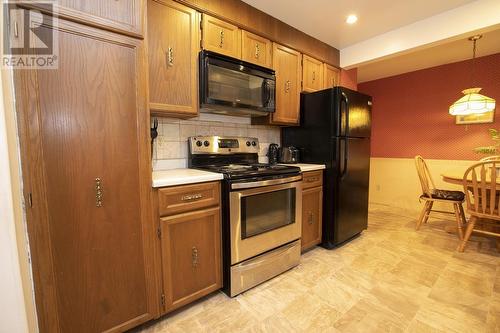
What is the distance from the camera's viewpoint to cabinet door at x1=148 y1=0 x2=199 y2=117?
150 cm

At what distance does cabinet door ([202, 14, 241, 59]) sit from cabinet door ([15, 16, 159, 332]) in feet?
2.34

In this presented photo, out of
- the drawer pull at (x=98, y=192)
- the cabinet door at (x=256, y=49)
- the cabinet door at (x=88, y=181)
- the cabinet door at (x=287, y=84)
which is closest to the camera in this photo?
the cabinet door at (x=88, y=181)

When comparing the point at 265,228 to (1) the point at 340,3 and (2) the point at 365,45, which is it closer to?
(1) the point at 340,3

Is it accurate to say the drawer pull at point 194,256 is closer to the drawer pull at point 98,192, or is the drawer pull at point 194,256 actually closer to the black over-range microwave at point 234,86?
the drawer pull at point 98,192

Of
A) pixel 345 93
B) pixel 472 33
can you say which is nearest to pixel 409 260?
pixel 345 93

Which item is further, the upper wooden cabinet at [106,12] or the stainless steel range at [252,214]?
the stainless steel range at [252,214]

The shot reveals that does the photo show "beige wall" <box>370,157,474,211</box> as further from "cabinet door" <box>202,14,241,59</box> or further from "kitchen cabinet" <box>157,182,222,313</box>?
"kitchen cabinet" <box>157,182,222,313</box>

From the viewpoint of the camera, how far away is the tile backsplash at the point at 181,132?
183cm

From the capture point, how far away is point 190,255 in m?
1.44

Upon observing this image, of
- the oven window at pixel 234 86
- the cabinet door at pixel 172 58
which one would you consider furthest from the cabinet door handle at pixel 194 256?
the oven window at pixel 234 86

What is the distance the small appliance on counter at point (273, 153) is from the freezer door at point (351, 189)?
671 millimetres

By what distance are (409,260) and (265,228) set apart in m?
1.52

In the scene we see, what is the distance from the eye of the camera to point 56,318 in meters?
1.02

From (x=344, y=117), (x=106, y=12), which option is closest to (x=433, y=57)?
(x=344, y=117)
